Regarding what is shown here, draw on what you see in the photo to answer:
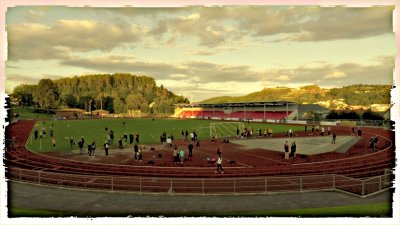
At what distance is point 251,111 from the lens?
79500 millimetres

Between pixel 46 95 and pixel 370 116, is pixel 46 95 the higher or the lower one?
the higher one

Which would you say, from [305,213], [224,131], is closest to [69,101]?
[224,131]

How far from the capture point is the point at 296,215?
10969mm

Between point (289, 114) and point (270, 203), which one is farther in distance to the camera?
point (289, 114)

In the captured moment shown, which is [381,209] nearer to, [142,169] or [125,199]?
[125,199]

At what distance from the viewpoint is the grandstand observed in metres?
69.4

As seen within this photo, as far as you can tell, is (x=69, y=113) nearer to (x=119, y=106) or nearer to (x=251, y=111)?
(x=119, y=106)

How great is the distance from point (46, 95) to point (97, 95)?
31939mm

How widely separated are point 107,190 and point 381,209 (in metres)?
10.9

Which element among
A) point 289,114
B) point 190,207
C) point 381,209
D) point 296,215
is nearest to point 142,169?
point 190,207

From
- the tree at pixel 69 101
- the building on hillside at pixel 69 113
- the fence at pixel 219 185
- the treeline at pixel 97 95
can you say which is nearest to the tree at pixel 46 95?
the treeline at pixel 97 95

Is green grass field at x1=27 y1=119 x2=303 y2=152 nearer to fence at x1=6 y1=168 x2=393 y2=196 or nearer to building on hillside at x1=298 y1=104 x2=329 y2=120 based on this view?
fence at x1=6 y1=168 x2=393 y2=196

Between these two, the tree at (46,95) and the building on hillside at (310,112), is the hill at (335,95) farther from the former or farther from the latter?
the tree at (46,95)

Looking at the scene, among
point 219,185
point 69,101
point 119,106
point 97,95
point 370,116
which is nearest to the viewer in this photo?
point 219,185
